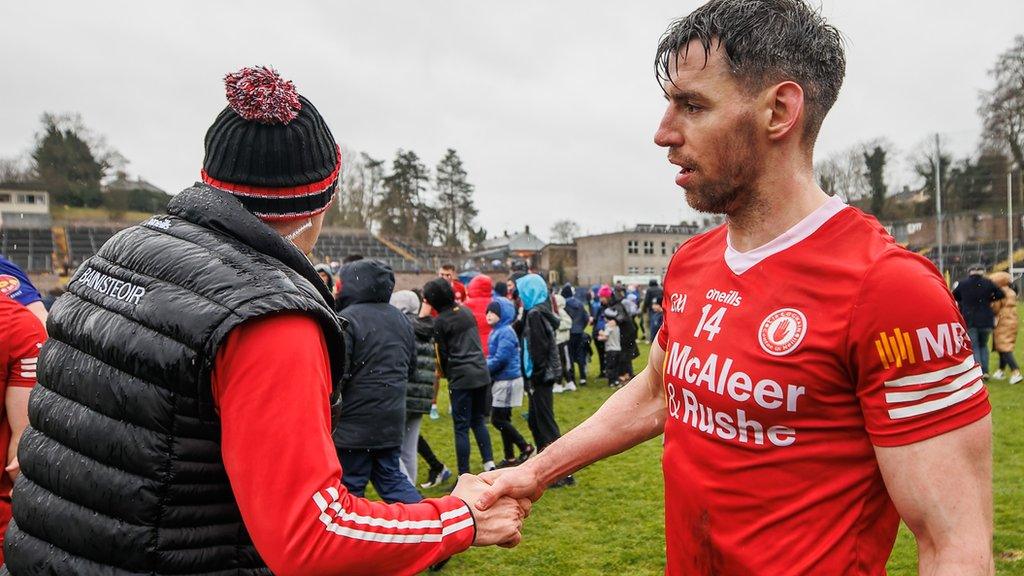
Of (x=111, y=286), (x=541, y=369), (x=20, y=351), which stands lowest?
(x=541, y=369)

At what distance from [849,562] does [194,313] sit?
1.57 metres

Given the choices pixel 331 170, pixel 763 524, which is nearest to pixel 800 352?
pixel 763 524

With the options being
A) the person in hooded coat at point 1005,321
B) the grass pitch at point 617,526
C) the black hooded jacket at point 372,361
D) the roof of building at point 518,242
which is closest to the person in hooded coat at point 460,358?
the grass pitch at point 617,526

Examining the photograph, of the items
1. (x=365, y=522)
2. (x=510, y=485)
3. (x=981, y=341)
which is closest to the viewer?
(x=365, y=522)

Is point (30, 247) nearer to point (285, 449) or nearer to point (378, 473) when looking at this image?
point (378, 473)

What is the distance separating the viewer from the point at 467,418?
22.7 ft

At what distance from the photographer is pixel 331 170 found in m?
1.87

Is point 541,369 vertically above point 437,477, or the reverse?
point 541,369

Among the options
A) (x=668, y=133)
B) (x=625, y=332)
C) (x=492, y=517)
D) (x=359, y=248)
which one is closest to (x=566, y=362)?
(x=625, y=332)

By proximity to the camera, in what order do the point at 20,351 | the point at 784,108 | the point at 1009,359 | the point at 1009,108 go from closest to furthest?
the point at 784,108
the point at 20,351
the point at 1009,359
the point at 1009,108

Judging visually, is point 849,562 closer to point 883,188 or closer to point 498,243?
point 883,188

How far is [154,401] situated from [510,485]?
3.48 ft

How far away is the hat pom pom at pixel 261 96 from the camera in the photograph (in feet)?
5.68

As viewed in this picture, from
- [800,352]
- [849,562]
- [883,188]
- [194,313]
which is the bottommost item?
[849,562]
